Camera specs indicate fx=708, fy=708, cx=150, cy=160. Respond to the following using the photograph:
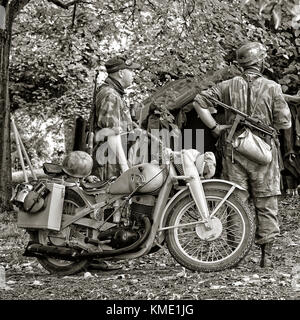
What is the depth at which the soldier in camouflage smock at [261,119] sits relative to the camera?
19.6 ft

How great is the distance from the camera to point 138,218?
5547 millimetres

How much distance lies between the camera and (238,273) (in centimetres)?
553

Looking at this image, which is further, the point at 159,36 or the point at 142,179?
the point at 159,36

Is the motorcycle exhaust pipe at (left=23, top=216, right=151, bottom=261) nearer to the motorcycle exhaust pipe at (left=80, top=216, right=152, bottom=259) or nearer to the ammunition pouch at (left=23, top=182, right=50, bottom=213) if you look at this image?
the motorcycle exhaust pipe at (left=80, top=216, right=152, bottom=259)

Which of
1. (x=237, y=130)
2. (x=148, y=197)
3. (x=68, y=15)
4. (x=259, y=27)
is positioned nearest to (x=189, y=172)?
(x=148, y=197)

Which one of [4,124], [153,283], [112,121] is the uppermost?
[4,124]

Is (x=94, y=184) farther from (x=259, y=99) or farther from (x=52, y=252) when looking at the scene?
(x=259, y=99)

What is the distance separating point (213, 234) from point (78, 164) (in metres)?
1.23

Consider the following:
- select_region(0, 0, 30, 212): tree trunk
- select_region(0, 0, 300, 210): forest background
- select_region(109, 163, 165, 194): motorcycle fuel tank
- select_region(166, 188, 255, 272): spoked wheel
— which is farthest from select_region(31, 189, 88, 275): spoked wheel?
select_region(0, 0, 30, 212): tree trunk

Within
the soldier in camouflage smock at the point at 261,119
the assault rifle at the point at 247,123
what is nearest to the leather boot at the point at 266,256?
the soldier in camouflage smock at the point at 261,119

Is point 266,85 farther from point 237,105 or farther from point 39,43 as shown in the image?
point 39,43

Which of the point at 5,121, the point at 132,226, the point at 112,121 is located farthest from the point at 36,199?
the point at 5,121

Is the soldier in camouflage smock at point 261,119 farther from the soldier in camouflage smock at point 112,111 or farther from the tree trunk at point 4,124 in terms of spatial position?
the tree trunk at point 4,124

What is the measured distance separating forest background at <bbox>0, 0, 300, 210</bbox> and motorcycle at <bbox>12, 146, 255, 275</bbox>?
144cm
